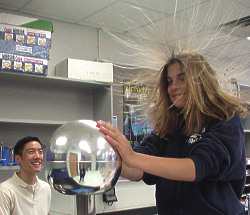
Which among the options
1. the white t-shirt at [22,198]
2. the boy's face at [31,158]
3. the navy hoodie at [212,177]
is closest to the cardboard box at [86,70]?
the boy's face at [31,158]

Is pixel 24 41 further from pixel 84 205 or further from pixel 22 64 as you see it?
pixel 84 205

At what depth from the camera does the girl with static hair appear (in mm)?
970

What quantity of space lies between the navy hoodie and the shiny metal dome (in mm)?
309

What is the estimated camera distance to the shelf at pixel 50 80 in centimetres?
267

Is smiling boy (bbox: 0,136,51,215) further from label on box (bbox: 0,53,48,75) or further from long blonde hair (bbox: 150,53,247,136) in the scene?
long blonde hair (bbox: 150,53,247,136)

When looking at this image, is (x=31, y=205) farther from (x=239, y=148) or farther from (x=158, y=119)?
(x=239, y=148)

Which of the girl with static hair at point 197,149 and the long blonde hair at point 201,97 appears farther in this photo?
the long blonde hair at point 201,97

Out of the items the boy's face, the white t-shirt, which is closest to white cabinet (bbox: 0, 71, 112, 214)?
the boy's face

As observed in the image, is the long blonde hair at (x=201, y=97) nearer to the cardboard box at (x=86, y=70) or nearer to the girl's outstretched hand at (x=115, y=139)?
the girl's outstretched hand at (x=115, y=139)

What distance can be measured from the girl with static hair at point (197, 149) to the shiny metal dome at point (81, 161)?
5.0 inches

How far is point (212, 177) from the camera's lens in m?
1.04

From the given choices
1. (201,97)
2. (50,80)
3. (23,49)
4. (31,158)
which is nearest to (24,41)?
(23,49)

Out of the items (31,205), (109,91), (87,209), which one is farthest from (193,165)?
(109,91)

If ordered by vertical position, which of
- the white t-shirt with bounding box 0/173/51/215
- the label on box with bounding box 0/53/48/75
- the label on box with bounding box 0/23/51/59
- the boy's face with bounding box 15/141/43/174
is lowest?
the white t-shirt with bounding box 0/173/51/215
